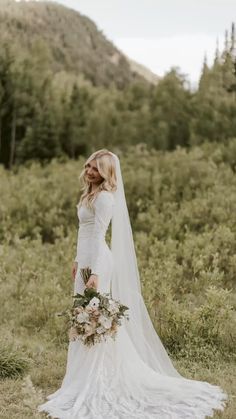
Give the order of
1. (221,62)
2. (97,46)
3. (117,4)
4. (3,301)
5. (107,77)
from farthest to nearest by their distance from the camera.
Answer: (97,46) < (107,77) < (221,62) < (117,4) < (3,301)

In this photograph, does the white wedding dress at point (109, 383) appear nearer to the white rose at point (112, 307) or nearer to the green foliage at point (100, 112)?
the white rose at point (112, 307)

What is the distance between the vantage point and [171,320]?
23.6 feet

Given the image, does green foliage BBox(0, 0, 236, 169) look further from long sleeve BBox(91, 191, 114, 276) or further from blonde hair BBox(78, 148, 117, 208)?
long sleeve BBox(91, 191, 114, 276)

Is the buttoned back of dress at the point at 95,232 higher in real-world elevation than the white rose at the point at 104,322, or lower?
higher

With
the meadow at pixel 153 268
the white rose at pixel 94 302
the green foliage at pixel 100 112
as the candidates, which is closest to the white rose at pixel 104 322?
the white rose at pixel 94 302

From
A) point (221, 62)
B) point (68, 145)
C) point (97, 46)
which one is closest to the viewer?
point (221, 62)

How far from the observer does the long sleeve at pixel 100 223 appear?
5.12 meters

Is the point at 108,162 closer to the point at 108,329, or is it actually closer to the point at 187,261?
the point at 108,329

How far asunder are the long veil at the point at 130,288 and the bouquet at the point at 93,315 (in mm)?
595

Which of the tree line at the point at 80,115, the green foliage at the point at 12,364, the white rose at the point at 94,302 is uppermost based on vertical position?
the tree line at the point at 80,115

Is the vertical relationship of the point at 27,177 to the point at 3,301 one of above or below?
above

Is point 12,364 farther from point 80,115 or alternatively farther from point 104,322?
point 80,115

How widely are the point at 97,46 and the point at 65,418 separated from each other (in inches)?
3338

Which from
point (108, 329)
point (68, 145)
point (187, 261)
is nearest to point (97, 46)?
point (68, 145)
